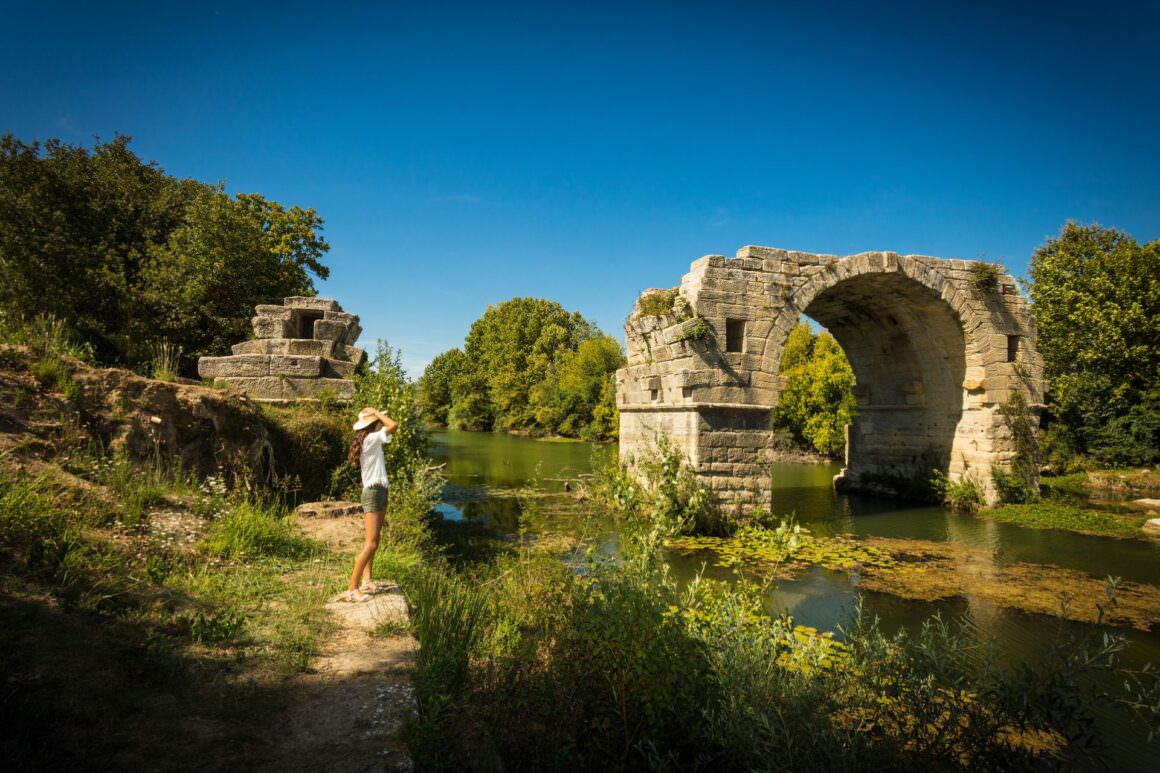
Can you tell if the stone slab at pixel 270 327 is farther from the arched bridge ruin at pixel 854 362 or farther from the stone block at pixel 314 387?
the arched bridge ruin at pixel 854 362

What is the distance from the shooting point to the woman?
3889mm

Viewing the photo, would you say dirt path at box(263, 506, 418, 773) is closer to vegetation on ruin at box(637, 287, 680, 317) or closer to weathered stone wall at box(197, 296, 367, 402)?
weathered stone wall at box(197, 296, 367, 402)

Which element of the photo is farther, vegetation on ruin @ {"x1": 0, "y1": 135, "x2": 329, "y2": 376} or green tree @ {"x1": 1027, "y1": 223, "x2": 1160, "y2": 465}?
green tree @ {"x1": 1027, "y1": 223, "x2": 1160, "y2": 465}

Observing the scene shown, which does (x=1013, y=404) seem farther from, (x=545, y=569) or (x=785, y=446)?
(x=785, y=446)

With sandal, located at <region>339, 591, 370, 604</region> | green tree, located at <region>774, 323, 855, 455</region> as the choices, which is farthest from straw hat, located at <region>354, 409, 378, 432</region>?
green tree, located at <region>774, 323, 855, 455</region>

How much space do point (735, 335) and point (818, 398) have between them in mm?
19676

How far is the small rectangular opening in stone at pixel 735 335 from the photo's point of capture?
9.05 metres

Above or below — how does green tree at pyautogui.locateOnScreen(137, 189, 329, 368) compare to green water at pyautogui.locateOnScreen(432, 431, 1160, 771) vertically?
above

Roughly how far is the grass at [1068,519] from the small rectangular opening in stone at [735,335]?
619 centimetres

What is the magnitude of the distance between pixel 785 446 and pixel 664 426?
21.5 m

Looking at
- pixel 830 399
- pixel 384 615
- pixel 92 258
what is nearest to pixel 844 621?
pixel 384 615

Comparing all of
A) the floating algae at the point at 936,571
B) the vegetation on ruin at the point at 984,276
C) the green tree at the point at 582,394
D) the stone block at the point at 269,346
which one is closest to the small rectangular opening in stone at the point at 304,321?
the stone block at the point at 269,346

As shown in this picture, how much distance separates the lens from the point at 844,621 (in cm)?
521

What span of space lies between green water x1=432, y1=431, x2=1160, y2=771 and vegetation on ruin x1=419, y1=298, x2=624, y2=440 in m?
23.1
